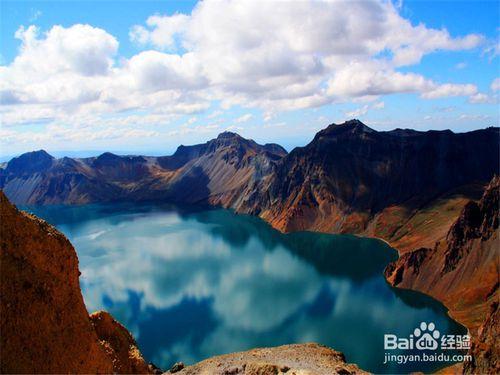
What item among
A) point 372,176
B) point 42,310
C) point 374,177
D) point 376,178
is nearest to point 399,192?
point 376,178

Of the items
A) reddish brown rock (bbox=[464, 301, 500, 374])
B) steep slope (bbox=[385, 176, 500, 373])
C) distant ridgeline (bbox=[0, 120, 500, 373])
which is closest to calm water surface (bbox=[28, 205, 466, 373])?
steep slope (bbox=[385, 176, 500, 373])

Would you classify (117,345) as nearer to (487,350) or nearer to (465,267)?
(487,350)

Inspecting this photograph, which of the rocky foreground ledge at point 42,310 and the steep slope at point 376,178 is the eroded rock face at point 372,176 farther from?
the rocky foreground ledge at point 42,310

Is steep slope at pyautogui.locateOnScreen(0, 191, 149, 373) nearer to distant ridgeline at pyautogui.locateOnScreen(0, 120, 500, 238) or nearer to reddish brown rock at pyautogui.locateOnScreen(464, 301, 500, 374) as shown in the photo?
reddish brown rock at pyautogui.locateOnScreen(464, 301, 500, 374)

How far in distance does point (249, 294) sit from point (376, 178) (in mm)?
94205

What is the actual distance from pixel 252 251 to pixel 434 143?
8881cm

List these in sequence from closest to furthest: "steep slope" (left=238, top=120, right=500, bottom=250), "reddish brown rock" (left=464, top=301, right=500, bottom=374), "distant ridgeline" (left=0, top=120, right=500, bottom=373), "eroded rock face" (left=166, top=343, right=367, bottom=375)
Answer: "eroded rock face" (left=166, top=343, right=367, bottom=375) < "reddish brown rock" (left=464, top=301, right=500, bottom=374) < "distant ridgeline" (left=0, top=120, right=500, bottom=373) < "steep slope" (left=238, top=120, right=500, bottom=250)

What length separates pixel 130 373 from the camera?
28.7 metres

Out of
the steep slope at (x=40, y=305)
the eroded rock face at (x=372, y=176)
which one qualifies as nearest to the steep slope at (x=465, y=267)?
the eroded rock face at (x=372, y=176)

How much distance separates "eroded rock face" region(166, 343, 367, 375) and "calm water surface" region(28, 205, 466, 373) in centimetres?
2538

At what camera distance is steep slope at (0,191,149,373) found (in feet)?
68.5

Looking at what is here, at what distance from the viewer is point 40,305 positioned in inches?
877

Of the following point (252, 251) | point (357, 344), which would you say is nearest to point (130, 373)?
point (357, 344)

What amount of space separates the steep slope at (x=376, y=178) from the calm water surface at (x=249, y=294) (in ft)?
42.0
